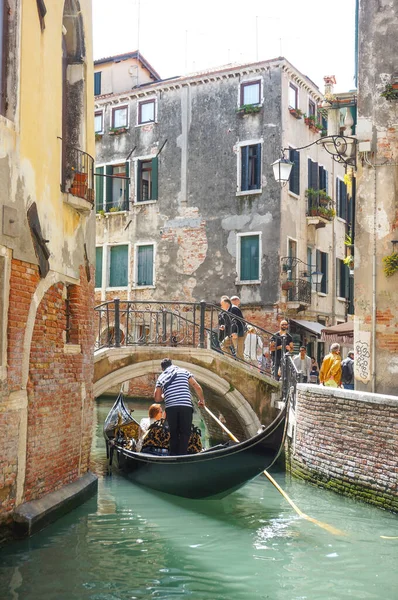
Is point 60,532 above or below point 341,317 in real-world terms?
below

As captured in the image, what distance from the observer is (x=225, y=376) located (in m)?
11.8

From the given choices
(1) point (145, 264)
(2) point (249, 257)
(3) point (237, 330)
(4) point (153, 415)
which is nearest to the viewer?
(4) point (153, 415)

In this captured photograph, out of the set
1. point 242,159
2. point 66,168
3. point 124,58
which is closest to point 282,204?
point 242,159

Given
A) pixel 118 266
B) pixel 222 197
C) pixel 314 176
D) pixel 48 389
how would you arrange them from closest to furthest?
pixel 48 389
pixel 222 197
pixel 314 176
pixel 118 266

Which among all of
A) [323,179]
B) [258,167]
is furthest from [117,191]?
[323,179]

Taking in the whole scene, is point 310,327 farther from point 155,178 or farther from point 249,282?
point 155,178

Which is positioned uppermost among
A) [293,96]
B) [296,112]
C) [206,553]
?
[293,96]

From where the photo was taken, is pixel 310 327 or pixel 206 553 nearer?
pixel 206 553

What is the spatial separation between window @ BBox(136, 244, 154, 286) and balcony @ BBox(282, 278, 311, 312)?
12.0ft

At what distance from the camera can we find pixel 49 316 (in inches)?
267

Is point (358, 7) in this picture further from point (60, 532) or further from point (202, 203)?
point (202, 203)

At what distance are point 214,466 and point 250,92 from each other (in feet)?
41.3

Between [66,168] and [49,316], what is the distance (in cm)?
149

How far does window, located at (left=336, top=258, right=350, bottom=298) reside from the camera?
20781 millimetres
